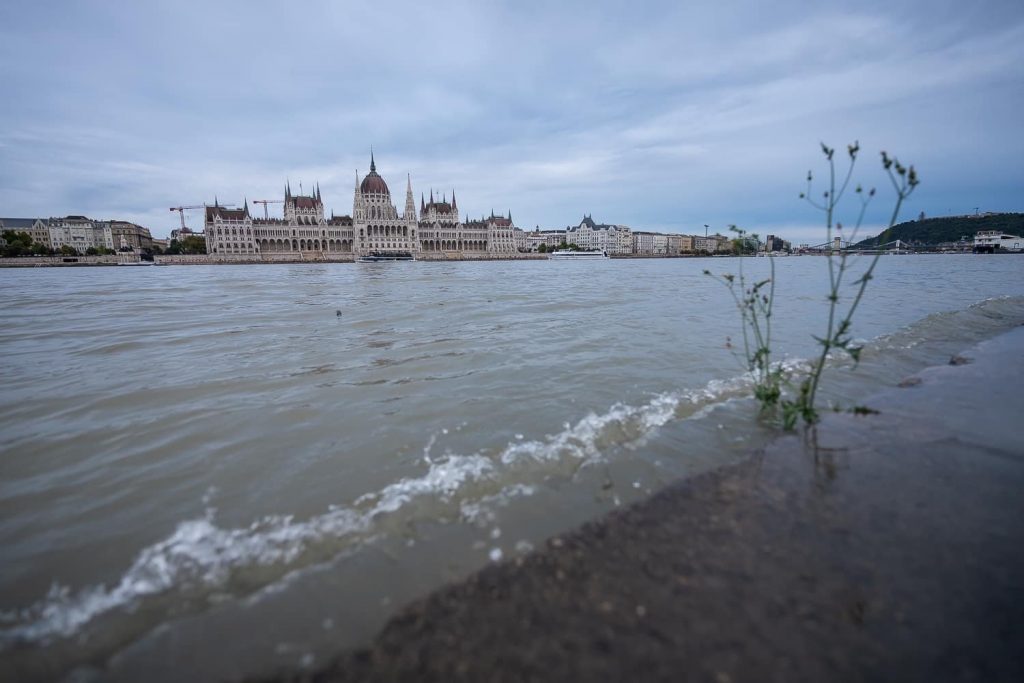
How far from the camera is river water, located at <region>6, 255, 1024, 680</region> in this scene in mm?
2398

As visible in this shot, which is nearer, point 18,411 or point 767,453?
point 767,453

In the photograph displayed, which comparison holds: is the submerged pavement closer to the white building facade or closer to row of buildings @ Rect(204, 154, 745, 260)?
row of buildings @ Rect(204, 154, 745, 260)

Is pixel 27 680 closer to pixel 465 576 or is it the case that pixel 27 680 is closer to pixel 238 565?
pixel 238 565

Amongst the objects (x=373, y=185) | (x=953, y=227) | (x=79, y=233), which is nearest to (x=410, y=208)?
(x=373, y=185)

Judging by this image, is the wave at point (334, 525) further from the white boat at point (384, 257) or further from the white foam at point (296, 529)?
the white boat at point (384, 257)

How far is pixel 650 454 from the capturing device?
4.21 meters

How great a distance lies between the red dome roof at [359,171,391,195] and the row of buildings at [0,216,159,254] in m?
89.8

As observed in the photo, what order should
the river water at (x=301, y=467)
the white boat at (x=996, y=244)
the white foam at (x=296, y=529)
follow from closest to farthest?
the river water at (x=301, y=467) < the white foam at (x=296, y=529) < the white boat at (x=996, y=244)

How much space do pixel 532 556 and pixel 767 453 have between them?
99.0 inches

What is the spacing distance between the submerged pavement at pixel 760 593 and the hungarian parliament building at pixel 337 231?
139 m

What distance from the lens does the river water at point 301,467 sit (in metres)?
2.40

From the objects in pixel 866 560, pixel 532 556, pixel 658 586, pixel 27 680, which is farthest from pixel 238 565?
pixel 866 560

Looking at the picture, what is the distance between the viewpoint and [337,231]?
14325 centimetres

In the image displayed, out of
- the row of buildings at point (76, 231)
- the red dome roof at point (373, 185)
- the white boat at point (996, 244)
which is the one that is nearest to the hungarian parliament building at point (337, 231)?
the red dome roof at point (373, 185)
